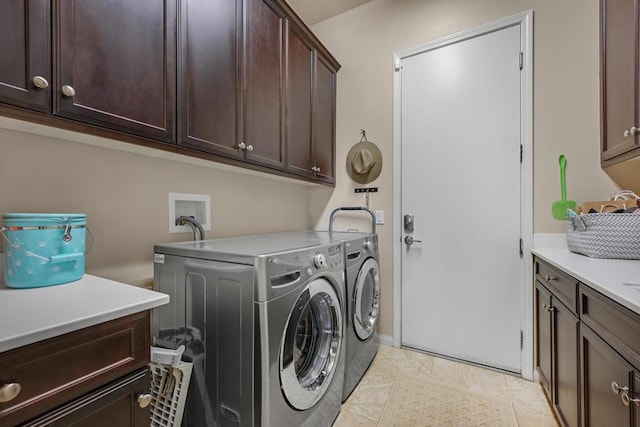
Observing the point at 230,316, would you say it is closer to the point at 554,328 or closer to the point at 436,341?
the point at 554,328

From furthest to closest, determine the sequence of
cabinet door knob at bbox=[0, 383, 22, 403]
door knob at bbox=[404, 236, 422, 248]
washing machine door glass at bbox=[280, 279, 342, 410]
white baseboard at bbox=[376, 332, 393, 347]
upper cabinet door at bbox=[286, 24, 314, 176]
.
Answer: white baseboard at bbox=[376, 332, 393, 347] < door knob at bbox=[404, 236, 422, 248] < upper cabinet door at bbox=[286, 24, 314, 176] < washing machine door glass at bbox=[280, 279, 342, 410] < cabinet door knob at bbox=[0, 383, 22, 403]

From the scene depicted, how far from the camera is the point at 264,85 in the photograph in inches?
65.9

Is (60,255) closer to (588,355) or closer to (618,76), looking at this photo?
(588,355)

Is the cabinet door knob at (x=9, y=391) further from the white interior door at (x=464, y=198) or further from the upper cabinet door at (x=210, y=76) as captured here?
the white interior door at (x=464, y=198)

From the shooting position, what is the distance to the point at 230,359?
106 cm

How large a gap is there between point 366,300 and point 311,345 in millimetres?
670

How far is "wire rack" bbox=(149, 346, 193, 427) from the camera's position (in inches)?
44.4

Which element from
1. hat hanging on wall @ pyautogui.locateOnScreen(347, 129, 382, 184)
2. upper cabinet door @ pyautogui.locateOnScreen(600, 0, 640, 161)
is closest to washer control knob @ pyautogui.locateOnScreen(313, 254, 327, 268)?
hat hanging on wall @ pyautogui.locateOnScreen(347, 129, 382, 184)

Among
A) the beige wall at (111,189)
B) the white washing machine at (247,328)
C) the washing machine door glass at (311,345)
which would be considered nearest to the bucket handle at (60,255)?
the beige wall at (111,189)

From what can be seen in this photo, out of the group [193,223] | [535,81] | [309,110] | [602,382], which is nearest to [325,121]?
[309,110]

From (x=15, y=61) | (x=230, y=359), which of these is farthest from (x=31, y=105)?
(x=230, y=359)

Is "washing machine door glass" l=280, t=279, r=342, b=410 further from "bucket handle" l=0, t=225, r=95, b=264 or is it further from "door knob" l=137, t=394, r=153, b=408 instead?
"bucket handle" l=0, t=225, r=95, b=264

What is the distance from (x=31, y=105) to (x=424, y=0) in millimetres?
2582

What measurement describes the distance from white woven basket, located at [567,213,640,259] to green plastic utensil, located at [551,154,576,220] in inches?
9.3
